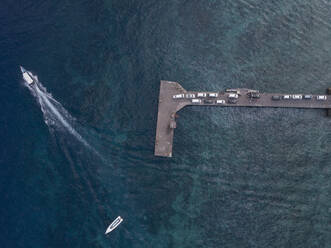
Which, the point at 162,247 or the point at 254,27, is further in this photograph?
the point at 254,27

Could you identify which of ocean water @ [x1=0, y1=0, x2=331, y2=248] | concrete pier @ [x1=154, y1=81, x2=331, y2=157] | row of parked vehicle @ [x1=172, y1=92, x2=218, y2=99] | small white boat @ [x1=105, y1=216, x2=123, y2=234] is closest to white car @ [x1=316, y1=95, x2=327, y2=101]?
concrete pier @ [x1=154, y1=81, x2=331, y2=157]

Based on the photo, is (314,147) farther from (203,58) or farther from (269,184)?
(203,58)

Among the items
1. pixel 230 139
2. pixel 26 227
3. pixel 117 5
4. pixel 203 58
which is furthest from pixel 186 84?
pixel 26 227

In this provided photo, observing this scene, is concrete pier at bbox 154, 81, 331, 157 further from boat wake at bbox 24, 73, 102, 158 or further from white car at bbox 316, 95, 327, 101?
boat wake at bbox 24, 73, 102, 158

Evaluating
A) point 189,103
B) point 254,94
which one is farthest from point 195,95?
point 254,94

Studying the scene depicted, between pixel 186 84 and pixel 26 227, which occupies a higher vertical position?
pixel 186 84

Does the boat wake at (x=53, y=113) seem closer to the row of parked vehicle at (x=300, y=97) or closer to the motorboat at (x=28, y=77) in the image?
the motorboat at (x=28, y=77)
